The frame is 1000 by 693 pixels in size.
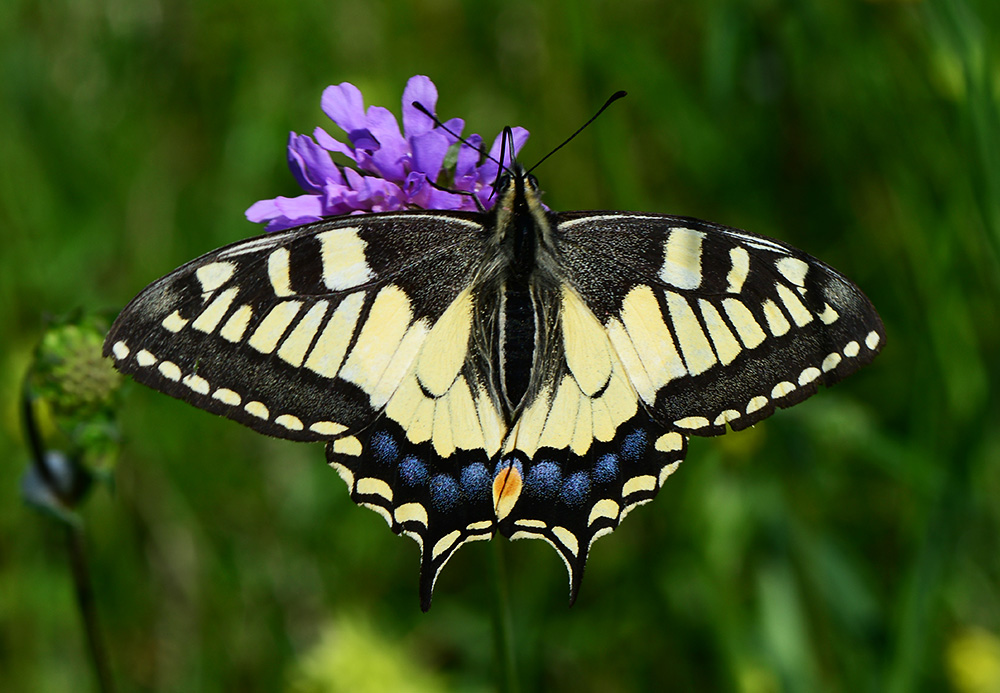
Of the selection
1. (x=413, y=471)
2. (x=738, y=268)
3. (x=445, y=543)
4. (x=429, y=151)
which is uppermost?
(x=429, y=151)

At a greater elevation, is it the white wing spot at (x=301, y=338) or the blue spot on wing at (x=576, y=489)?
the white wing spot at (x=301, y=338)

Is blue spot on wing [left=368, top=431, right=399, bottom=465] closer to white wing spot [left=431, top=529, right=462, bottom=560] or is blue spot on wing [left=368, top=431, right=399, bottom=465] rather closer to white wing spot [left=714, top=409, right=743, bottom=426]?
white wing spot [left=431, top=529, right=462, bottom=560]

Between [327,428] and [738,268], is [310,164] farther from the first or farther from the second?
[738,268]

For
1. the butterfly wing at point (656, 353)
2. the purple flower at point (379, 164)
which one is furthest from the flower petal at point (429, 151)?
the butterfly wing at point (656, 353)

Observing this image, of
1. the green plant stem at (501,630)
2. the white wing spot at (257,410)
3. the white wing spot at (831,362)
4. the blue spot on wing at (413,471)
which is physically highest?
the white wing spot at (257,410)

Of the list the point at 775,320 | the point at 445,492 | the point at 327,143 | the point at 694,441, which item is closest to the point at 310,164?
the point at 327,143

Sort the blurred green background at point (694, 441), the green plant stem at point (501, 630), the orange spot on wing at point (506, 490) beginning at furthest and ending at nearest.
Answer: the blurred green background at point (694, 441)
the orange spot on wing at point (506, 490)
the green plant stem at point (501, 630)

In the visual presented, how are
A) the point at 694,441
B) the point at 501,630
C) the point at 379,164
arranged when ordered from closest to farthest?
the point at 501,630
the point at 379,164
the point at 694,441

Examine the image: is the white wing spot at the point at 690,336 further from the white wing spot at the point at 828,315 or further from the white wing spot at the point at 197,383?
the white wing spot at the point at 197,383

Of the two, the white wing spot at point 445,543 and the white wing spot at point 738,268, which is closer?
the white wing spot at point 445,543
